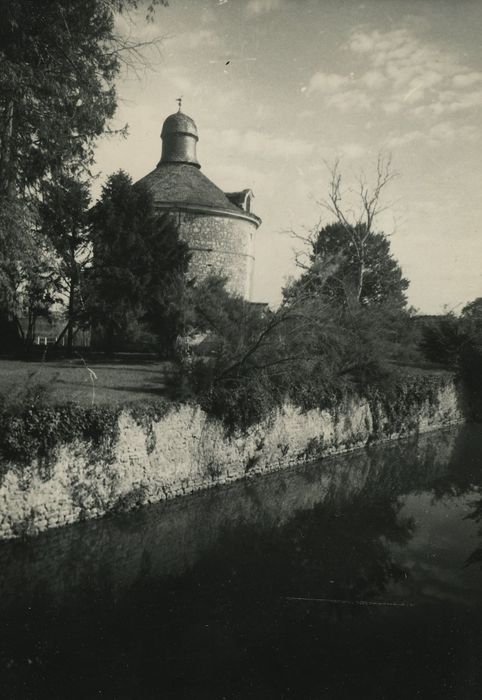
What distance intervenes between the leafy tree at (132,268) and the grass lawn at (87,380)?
5.75 ft

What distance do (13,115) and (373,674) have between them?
1324cm

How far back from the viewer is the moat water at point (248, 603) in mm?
5875

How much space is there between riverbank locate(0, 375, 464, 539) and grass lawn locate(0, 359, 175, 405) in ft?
2.58

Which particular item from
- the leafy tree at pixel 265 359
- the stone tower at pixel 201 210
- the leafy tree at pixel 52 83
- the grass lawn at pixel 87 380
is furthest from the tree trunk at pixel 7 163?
the stone tower at pixel 201 210

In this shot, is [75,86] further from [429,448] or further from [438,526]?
[429,448]

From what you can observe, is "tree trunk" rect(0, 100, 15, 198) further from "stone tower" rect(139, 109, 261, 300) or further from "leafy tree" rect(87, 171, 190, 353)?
"stone tower" rect(139, 109, 261, 300)

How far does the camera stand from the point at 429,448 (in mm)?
20281

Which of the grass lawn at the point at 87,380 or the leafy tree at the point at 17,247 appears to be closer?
the grass lawn at the point at 87,380

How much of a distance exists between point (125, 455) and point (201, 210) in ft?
64.2

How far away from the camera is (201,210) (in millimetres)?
27641

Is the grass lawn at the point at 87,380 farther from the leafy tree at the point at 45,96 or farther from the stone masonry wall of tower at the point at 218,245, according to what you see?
the stone masonry wall of tower at the point at 218,245

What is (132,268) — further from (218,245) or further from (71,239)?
(218,245)

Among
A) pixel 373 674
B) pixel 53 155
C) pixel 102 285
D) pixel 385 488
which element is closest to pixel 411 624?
pixel 373 674

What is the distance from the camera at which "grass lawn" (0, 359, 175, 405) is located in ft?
33.2
